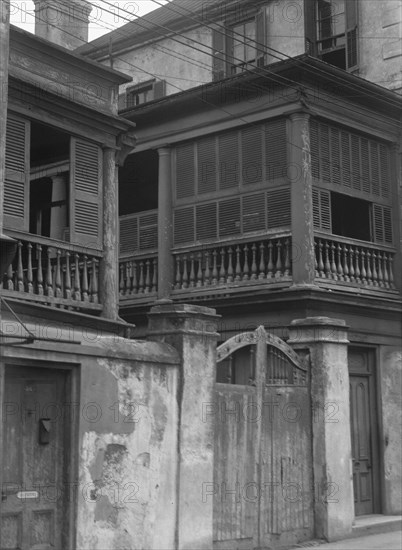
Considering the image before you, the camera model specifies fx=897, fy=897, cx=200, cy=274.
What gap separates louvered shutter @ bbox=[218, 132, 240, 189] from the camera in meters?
15.8

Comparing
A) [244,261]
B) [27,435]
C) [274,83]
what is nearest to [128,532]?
[27,435]

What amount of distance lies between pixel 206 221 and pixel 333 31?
561 centimetres

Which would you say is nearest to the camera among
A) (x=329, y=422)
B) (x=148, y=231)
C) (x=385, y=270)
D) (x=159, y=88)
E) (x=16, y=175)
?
(x=16, y=175)

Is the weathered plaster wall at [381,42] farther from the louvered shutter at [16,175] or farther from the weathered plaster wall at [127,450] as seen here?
the weathered plaster wall at [127,450]

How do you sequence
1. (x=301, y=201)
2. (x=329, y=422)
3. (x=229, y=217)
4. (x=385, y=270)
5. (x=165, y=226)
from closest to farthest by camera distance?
(x=329, y=422) < (x=301, y=201) < (x=229, y=217) < (x=385, y=270) < (x=165, y=226)

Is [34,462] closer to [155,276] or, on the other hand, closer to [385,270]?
[155,276]

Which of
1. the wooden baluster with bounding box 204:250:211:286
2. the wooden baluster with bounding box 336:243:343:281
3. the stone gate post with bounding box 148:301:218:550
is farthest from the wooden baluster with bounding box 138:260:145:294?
the stone gate post with bounding box 148:301:218:550

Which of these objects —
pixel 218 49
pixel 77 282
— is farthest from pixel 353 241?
pixel 218 49

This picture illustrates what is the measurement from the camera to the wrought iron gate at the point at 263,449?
34.1 ft

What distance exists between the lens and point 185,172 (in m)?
16.5

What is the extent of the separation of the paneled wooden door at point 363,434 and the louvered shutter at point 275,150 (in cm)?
323

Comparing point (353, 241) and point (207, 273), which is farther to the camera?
point (207, 273)

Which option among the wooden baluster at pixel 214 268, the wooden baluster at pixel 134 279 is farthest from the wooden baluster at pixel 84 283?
the wooden baluster at pixel 134 279

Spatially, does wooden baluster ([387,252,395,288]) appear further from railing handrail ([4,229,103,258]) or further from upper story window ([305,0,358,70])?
railing handrail ([4,229,103,258])
